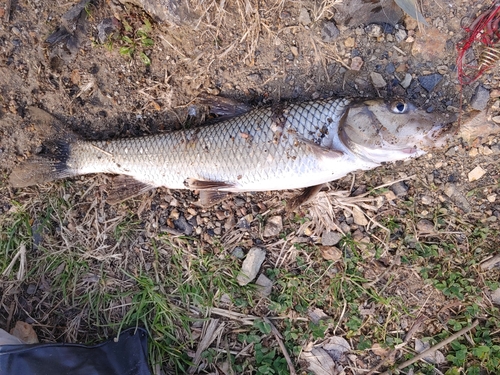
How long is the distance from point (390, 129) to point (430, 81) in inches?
29.0

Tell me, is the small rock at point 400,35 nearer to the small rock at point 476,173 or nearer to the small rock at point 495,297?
the small rock at point 476,173

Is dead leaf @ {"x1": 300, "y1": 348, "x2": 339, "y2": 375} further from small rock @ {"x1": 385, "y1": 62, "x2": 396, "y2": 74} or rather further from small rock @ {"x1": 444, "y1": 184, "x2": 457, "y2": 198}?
small rock @ {"x1": 385, "y1": 62, "x2": 396, "y2": 74}

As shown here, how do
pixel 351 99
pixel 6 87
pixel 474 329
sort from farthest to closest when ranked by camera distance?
pixel 6 87, pixel 474 329, pixel 351 99

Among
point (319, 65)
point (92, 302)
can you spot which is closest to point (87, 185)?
point (92, 302)

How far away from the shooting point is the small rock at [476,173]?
10.5 feet

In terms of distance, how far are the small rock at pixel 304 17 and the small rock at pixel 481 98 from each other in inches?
59.6

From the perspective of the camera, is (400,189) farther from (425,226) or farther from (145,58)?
(145,58)

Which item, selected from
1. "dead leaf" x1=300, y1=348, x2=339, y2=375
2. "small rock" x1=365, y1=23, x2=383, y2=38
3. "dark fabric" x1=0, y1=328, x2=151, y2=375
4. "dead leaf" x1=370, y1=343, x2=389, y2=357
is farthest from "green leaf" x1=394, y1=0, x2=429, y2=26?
"dark fabric" x1=0, y1=328, x2=151, y2=375

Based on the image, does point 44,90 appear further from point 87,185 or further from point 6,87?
point 87,185

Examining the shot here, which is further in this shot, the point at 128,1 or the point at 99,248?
the point at 99,248

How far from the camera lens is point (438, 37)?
3.16m

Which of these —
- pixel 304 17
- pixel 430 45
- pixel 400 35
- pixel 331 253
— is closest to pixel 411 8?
pixel 400 35

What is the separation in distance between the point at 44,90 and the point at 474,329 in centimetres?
443

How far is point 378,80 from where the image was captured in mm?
3232
